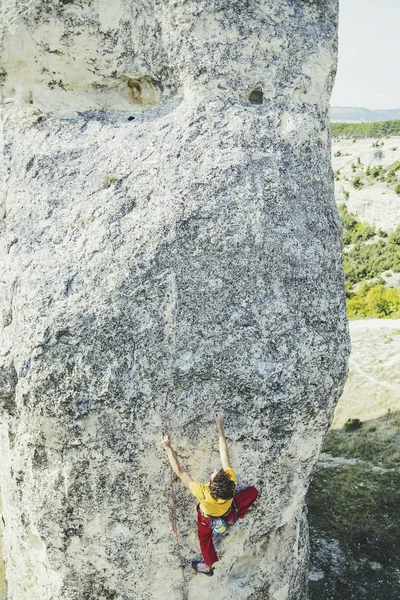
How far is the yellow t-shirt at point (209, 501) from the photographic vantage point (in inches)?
162

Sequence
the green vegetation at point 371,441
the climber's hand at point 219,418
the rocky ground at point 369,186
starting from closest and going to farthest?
the climber's hand at point 219,418, the green vegetation at point 371,441, the rocky ground at point 369,186

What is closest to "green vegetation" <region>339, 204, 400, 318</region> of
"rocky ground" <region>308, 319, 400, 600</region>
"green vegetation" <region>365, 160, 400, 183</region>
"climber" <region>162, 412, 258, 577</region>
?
"green vegetation" <region>365, 160, 400, 183</region>

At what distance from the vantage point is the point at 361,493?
28.5 ft

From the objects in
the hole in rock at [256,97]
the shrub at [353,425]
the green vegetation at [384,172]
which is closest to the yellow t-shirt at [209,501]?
the hole in rock at [256,97]

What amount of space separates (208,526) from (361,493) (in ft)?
17.2

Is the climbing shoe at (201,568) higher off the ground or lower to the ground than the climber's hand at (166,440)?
lower

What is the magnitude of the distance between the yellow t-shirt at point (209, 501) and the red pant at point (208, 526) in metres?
0.19

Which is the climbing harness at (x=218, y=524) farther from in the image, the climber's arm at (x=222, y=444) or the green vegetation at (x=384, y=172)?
the green vegetation at (x=384, y=172)

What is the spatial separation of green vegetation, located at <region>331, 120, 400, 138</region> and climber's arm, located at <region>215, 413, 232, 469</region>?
5276 cm

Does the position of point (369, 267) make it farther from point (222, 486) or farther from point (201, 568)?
point (222, 486)

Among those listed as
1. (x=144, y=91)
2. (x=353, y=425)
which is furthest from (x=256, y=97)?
(x=353, y=425)

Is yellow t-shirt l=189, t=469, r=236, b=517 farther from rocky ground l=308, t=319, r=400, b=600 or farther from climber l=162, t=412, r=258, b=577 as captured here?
rocky ground l=308, t=319, r=400, b=600

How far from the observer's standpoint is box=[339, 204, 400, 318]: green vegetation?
62.2 ft

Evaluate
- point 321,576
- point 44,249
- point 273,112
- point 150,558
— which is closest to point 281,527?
point 150,558
